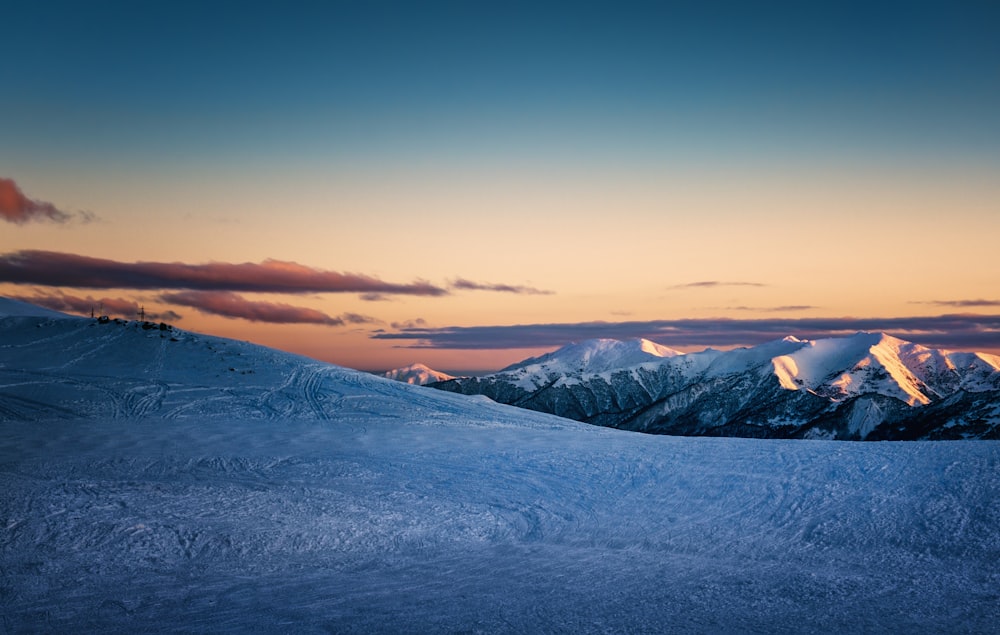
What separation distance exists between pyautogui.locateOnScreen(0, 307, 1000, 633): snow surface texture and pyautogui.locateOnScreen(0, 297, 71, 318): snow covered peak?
28.8 metres

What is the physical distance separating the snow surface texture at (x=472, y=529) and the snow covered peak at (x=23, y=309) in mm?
28814

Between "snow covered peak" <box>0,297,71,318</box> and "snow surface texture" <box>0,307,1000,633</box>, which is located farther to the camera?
"snow covered peak" <box>0,297,71,318</box>

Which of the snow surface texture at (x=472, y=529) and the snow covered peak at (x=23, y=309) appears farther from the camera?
the snow covered peak at (x=23, y=309)

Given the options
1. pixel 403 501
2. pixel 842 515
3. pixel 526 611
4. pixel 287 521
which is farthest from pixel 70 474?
pixel 842 515

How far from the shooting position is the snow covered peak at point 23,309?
59.8 meters

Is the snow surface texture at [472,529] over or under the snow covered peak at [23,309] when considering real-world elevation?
under

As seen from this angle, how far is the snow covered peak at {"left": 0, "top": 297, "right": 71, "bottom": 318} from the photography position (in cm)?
5982

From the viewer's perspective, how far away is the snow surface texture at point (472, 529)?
13.3 metres

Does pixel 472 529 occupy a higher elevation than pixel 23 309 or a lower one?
lower

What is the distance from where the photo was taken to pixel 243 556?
17.1 m

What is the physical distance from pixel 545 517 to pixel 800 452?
38.0 feet

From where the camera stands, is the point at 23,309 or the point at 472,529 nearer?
the point at 472,529

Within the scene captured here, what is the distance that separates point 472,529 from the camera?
19.9 m

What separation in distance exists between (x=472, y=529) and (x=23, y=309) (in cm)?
5890
